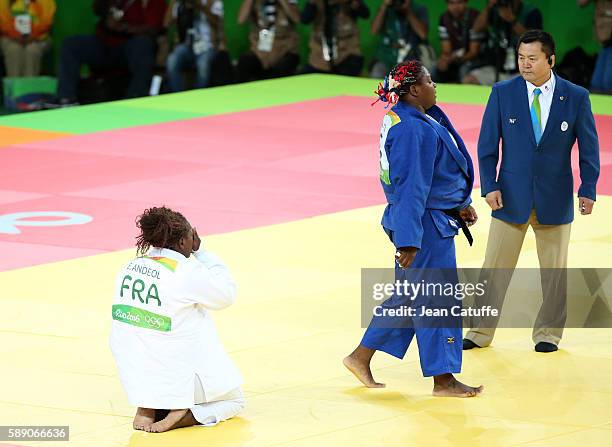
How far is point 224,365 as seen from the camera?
22.7 ft

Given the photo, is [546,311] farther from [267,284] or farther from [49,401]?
[49,401]

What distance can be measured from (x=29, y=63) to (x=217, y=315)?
12.7 metres

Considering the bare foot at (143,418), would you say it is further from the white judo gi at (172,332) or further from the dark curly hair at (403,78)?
the dark curly hair at (403,78)

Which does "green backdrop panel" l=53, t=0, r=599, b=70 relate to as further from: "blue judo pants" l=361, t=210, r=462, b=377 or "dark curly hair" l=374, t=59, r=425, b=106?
"blue judo pants" l=361, t=210, r=462, b=377

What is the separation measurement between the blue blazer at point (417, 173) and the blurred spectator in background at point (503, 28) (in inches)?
493

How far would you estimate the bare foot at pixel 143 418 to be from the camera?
6824 mm

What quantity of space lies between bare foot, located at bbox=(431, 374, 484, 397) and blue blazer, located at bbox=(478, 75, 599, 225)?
1.32 meters

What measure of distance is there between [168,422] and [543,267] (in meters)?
2.75

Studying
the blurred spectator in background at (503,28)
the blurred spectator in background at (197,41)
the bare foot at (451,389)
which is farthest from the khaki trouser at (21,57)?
the bare foot at (451,389)

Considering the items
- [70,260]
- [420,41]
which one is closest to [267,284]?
[70,260]

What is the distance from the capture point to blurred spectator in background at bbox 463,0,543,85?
19641 millimetres

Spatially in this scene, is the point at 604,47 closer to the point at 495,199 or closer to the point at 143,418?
the point at 495,199

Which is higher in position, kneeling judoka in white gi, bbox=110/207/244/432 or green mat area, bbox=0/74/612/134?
kneeling judoka in white gi, bbox=110/207/244/432

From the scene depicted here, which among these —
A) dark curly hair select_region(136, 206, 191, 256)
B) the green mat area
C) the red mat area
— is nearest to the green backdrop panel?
the green mat area
